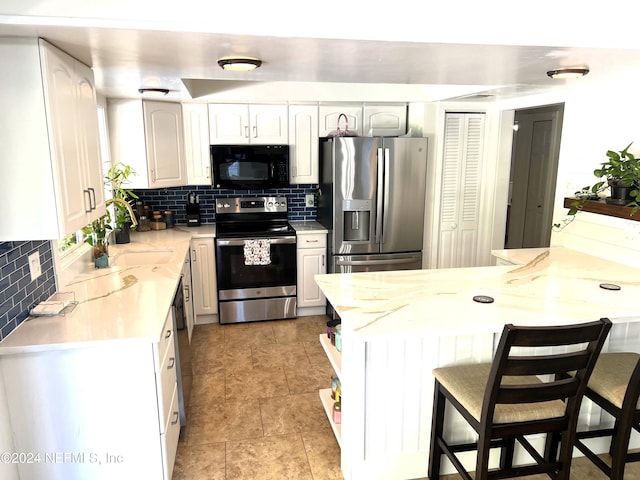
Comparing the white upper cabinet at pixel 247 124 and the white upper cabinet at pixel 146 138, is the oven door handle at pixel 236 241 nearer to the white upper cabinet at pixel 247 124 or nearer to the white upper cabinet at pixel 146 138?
the white upper cabinet at pixel 146 138

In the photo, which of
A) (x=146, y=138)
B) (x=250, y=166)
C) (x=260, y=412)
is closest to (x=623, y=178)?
(x=260, y=412)

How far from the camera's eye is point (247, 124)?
4254 millimetres

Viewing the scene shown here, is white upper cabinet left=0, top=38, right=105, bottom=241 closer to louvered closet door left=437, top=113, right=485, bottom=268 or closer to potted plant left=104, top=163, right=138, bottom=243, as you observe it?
potted plant left=104, top=163, right=138, bottom=243

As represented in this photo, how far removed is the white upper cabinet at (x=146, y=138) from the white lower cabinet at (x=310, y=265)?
1328 millimetres

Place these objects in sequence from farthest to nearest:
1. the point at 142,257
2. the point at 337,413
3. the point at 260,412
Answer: the point at 142,257
the point at 260,412
the point at 337,413

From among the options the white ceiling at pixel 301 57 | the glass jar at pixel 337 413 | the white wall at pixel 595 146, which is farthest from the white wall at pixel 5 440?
the white wall at pixel 595 146

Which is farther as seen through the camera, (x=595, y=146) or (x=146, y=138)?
(x=146, y=138)

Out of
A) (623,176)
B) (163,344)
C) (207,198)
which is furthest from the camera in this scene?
(207,198)

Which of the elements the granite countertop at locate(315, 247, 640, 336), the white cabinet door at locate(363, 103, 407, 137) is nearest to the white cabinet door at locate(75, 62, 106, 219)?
the granite countertop at locate(315, 247, 640, 336)

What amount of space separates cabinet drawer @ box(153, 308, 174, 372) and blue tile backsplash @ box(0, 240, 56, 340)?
603mm

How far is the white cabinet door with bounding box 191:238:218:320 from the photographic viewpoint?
4.13m

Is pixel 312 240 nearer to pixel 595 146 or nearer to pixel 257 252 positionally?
pixel 257 252

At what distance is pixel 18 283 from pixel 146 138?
213 centimetres

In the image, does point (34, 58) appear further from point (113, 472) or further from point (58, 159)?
point (113, 472)
